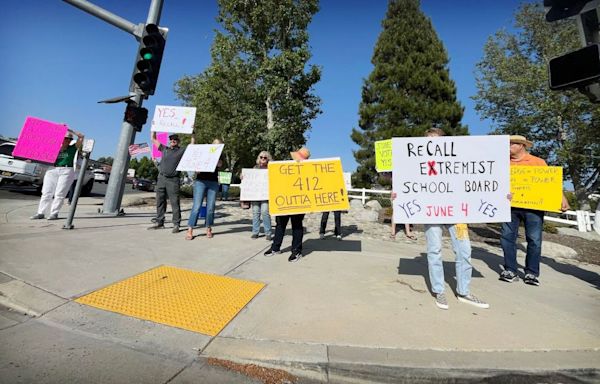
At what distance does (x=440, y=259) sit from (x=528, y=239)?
2151mm

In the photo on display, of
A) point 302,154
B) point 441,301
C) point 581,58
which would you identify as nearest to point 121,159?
point 302,154

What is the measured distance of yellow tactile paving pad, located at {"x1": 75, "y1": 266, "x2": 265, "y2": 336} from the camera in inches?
108

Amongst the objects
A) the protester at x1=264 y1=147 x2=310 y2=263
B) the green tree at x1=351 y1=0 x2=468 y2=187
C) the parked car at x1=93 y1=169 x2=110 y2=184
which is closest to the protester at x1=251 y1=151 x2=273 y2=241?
the protester at x1=264 y1=147 x2=310 y2=263

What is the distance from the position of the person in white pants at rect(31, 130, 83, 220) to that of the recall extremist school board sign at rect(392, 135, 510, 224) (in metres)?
6.55

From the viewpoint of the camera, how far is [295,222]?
5203 millimetres

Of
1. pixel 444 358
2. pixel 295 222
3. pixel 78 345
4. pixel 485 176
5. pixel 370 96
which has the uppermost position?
pixel 370 96

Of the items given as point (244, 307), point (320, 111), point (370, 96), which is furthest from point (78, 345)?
point (370, 96)

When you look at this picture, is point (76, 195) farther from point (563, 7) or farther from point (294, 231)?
point (563, 7)

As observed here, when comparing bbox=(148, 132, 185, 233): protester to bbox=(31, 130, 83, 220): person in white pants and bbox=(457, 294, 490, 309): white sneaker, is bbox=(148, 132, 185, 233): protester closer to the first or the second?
bbox=(31, 130, 83, 220): person in white pants

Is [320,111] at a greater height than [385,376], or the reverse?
[320,111]

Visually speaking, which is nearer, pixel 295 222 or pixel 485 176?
pixel 485 176

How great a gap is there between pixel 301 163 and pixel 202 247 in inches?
86.2

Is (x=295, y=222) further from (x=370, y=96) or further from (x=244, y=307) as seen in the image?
(x=370, y=96)

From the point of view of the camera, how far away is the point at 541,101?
18125 mm
